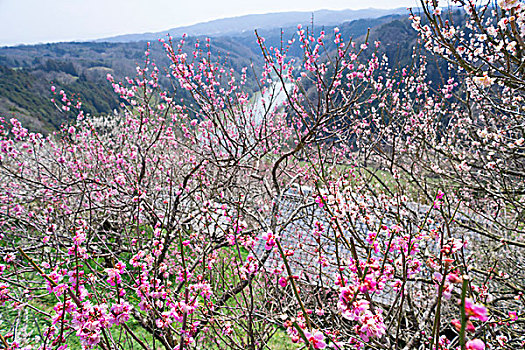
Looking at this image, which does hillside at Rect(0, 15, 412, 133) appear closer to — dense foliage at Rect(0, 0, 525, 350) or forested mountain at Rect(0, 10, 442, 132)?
forested mountain at Rect(0, 10, 442, 132)

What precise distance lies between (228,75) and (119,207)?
3.53 meters

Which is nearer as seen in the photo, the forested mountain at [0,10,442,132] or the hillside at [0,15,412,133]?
the forested mountain at [0,10,442,132]

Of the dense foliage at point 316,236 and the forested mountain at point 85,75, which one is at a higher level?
the forested mountain at point 85,75

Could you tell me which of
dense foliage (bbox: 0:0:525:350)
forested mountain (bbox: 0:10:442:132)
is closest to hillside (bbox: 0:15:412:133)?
forested mountain (bbox: 0:10:442:132)

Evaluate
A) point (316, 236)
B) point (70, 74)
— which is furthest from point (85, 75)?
point (316, 236)

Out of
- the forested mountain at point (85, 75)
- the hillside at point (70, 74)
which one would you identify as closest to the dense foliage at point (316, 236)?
the hillside at point (70, 74)

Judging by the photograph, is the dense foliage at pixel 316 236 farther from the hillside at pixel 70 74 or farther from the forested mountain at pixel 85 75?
the forested mountain at pixel 85 75

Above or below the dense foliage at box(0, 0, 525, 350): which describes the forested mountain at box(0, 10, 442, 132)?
above

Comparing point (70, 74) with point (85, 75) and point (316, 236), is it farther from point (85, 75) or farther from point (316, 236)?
point (316, 236)

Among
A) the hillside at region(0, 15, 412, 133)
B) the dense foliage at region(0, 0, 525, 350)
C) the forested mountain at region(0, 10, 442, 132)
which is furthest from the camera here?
the hillside at region(0, 15, 412, 133)

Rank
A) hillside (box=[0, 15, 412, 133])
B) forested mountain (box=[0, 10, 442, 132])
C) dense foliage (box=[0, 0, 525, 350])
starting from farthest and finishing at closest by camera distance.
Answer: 1. hillside (box=[0, 15, 412, 133])
2. forested mountain (box=[0, 10, 442, 132])
3. dense foliage (box=[0, 0, 525, 350])

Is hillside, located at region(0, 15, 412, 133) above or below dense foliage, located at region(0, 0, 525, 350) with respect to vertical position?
above

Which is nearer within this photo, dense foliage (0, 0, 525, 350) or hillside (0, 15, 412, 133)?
dense foliage (0, 0, 525, 350)

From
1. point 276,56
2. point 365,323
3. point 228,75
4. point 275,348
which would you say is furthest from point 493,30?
point 275,348
